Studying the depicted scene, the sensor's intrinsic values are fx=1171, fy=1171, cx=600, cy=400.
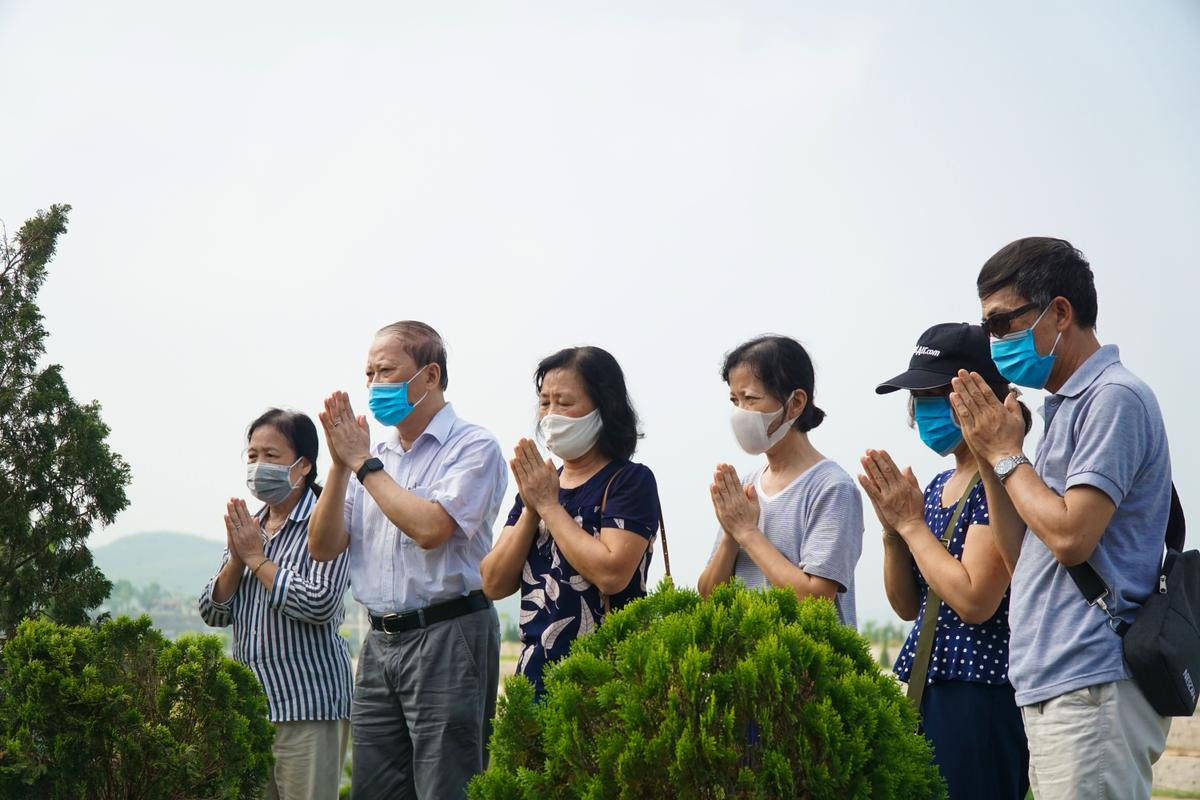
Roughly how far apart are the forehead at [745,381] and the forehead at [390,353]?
152 cm

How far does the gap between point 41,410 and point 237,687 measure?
7.45 ft

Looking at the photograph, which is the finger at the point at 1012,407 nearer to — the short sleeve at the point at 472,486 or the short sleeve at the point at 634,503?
the short sleeve at the point at 634,503

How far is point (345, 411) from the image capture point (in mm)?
5043

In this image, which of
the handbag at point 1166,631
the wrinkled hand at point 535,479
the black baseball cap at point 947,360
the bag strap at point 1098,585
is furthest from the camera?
the wrinkled hand at point 535,479

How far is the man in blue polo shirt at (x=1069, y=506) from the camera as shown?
301cm

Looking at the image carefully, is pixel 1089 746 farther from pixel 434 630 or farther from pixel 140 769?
pixel 140 769

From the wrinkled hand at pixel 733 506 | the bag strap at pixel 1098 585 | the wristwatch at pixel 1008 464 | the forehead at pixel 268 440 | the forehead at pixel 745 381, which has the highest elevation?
the forehead at pixel 745 381

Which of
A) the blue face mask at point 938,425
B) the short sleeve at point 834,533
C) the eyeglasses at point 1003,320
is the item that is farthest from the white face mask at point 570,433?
the eyeglasses at point 1003,320

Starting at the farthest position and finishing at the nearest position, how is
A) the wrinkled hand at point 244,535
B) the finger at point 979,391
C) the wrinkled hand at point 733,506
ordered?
the wrinkled hand at point 244,535, the wrinkled hand at point 733,506, the finger at point 979,391

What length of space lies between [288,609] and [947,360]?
126 inches

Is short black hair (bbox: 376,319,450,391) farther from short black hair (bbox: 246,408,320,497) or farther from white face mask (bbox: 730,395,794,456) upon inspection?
white face mask (bbox: 730,395,794,456)

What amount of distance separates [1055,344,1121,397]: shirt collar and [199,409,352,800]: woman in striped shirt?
346cm

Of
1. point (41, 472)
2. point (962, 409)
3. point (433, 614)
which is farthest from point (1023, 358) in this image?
point (41, 472)

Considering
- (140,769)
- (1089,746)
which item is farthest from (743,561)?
(140,769)
